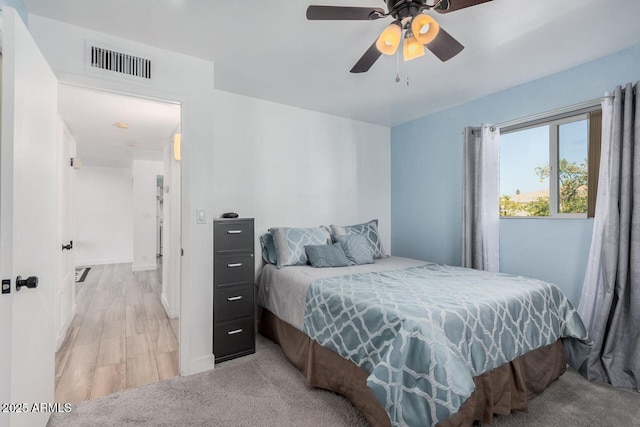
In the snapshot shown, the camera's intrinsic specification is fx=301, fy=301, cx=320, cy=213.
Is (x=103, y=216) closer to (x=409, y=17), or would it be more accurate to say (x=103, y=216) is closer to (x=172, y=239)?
(x=172, y=239)

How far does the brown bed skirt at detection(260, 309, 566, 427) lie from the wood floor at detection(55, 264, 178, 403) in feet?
3.72

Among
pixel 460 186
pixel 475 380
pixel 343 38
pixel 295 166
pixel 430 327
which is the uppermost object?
pixel 343 38

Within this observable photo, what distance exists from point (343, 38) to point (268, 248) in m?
2.11

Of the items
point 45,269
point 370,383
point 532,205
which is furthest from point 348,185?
point 45,269

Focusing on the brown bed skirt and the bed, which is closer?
the bed

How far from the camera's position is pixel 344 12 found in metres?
1.56

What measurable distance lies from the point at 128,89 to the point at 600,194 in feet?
12.2

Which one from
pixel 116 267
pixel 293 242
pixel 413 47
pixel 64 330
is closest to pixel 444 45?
pixel 413 47

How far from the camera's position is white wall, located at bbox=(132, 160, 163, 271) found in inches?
255

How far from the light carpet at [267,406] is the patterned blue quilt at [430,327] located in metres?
0.36

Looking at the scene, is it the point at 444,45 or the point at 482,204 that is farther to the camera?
the point at 482,204

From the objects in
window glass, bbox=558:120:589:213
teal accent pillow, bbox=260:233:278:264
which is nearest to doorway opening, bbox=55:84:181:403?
teal accent pillow, bbox=260:233:278:264

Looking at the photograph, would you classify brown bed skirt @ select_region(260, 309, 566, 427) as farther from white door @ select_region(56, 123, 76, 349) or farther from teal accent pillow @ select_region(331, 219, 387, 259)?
white door @ select_region(56, 123, 76, 349)

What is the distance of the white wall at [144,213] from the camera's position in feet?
21.3
